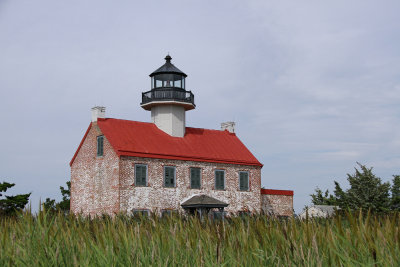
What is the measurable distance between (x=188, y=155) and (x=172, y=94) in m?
5.05

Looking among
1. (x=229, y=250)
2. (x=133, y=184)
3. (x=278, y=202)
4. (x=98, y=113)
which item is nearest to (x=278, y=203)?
(x=278, y=202)

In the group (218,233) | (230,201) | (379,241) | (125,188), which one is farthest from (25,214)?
(230,201)

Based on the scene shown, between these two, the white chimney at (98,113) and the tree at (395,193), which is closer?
Answer: the white chimney at (98,113)

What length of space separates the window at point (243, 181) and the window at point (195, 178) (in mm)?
3560

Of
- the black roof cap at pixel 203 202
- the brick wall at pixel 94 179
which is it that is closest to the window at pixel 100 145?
the brick wall at pixel 94 179

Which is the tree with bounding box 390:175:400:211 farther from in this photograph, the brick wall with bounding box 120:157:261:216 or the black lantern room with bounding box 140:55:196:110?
the black lantern room with bounding box 140:55:196:110

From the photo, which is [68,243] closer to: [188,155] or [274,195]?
[188,155]

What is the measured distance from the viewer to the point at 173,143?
33.1 m

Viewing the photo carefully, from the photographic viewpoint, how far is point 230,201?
33.8m

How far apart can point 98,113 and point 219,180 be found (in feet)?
30.0

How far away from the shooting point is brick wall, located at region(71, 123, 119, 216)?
29438mm

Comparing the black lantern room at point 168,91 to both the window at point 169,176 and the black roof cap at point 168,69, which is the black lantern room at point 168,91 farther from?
the window at point 169,176

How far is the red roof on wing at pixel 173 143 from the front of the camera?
30.3 m

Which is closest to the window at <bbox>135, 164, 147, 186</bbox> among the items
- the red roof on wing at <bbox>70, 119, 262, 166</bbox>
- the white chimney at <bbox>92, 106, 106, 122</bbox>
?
the red roof on wing at <bbox>70, 119, 262, 166</bbox>
